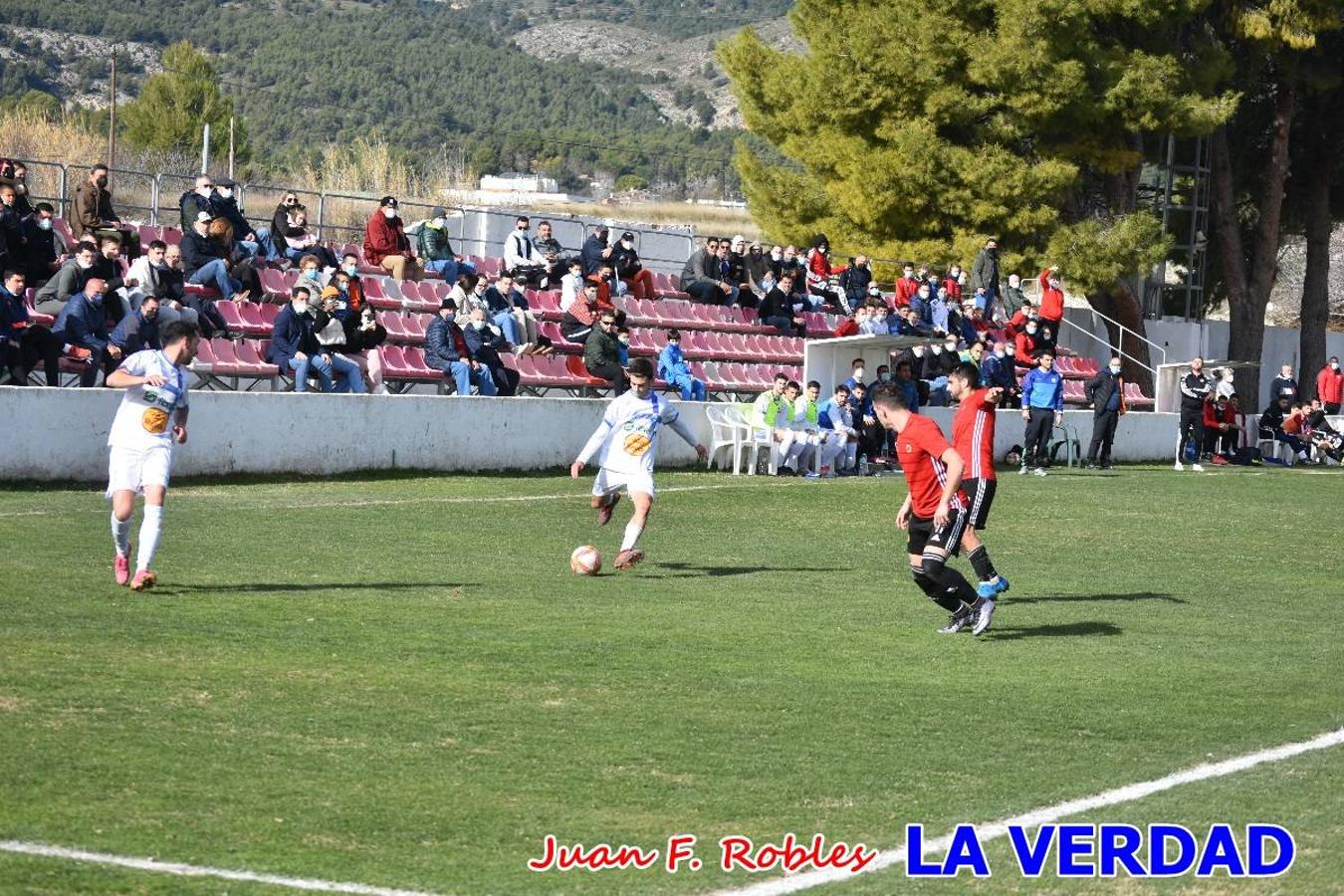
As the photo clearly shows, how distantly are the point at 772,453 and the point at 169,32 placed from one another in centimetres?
13221

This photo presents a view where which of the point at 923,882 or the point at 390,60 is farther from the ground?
the point at 390,60

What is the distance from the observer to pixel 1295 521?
77.2 ft

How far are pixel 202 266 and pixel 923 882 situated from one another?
21688 mm

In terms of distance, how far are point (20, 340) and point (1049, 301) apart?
22105 millimetres

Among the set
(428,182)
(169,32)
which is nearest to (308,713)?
(428,182)

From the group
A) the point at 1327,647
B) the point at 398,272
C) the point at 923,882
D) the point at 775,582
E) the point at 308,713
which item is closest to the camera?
the point at 923,882

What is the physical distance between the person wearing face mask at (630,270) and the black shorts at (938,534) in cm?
2169

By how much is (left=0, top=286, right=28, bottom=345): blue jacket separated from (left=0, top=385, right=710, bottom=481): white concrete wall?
1237mm

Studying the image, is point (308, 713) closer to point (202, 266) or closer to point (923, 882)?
point (923, 882)

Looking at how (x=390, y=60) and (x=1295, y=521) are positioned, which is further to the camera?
(x=390, y=60)

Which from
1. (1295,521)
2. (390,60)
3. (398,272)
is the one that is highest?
(390,60)

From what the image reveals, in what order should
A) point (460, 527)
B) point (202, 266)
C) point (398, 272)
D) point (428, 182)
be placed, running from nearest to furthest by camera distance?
1. point (460, 527)
2. point (202, 266)
3. point (398, 272)
4. point (428, 182)

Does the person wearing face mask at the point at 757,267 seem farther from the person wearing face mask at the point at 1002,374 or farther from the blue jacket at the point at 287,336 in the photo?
Result: the blue jacket at the point at 287,336

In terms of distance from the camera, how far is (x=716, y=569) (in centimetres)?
1645
